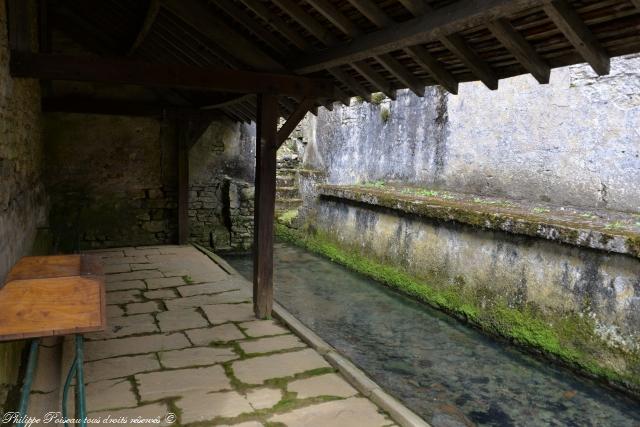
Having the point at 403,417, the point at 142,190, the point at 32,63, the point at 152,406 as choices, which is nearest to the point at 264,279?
the point at 152,406

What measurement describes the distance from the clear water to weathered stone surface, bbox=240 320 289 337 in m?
0.85

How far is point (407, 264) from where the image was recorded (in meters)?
7.46

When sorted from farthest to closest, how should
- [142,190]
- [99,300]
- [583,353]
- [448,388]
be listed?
[142,190]
[583,353]
[448,388]
[99,300]

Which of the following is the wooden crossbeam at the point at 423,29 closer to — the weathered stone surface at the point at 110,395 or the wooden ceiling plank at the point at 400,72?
the wooden ceiling plank at the point at 400,72

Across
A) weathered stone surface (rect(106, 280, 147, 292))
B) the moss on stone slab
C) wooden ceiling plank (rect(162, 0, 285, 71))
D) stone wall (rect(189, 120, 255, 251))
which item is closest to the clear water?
the moss on stone slab

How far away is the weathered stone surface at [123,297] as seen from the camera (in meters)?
5.35

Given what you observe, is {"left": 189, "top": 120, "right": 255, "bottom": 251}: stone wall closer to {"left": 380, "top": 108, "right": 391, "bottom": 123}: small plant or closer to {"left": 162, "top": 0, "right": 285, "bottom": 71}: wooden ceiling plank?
{"left": 380, "top": 108, "right": 391, "bottom": 123}: small plant

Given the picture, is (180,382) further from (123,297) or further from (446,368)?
(446,368)

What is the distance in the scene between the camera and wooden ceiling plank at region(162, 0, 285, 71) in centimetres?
434

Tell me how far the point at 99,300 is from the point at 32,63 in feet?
8.68

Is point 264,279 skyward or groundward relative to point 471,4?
groundward

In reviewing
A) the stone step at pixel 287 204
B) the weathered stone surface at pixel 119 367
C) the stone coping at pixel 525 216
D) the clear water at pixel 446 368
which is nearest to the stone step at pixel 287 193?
the stone step at pixel 287 204

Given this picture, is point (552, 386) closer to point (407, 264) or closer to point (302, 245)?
point (407, 264)

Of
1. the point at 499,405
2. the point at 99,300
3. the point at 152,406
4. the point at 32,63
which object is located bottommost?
the point at 499,405
